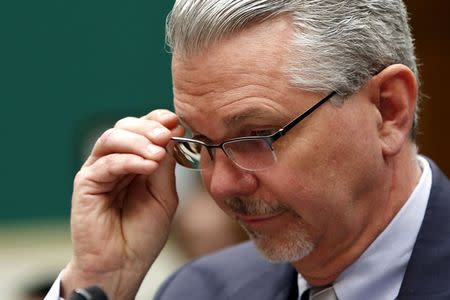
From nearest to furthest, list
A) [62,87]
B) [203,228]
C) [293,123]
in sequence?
1. [293,123]
2. [203,228]
3. [62,87]

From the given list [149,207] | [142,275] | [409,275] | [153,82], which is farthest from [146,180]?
[153,82]

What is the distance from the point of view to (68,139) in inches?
224

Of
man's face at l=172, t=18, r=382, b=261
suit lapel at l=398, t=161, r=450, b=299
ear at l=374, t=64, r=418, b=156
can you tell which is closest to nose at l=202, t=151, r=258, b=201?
man's face at l=172, t=18, r=382, b=261

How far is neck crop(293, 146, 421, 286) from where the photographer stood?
2525mm

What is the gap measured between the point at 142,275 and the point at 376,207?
0.68 metres

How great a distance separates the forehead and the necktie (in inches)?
20.2

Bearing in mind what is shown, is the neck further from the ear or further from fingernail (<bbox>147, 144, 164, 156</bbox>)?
fingernail (<bbox>147, 144, 164, 156</bbox>)

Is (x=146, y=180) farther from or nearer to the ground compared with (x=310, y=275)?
farther from the ground

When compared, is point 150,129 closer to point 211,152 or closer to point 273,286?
point 211,152

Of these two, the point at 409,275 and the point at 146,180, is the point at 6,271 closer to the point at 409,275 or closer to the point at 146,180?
the point at 146,180

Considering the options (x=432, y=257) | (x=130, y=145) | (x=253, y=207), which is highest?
(x=130, y=145)

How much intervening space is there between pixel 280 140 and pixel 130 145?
449mm

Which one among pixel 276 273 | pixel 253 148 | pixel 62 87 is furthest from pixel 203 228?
pixel 253 148

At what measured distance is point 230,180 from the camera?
8.00 feet
